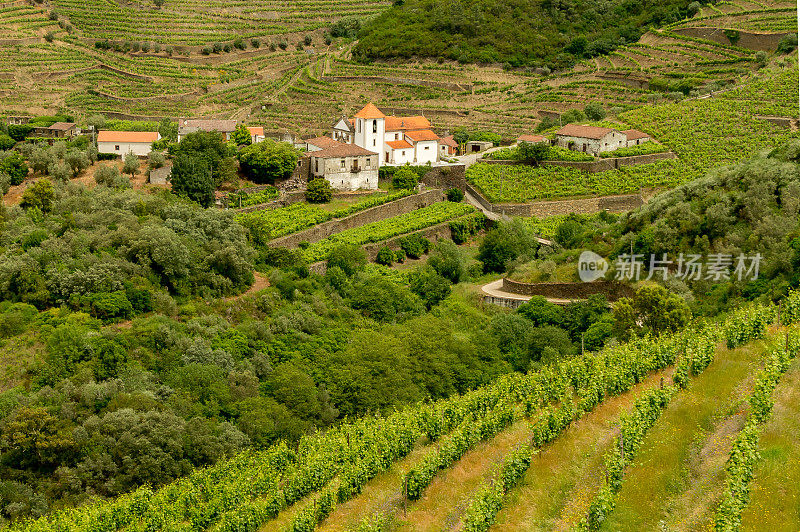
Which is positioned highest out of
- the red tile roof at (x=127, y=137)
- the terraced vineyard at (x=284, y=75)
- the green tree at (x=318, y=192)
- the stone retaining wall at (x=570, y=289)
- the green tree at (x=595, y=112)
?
the terraced vineyard at (x=284, y=75)

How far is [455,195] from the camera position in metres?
59.9

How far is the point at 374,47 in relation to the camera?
8669 centimetres

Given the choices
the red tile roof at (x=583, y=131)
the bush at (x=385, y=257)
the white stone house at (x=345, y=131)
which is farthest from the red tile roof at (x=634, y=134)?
the bush at (x=385, y=257)

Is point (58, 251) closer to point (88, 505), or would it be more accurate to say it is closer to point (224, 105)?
point (88, 505)

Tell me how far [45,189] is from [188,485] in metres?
25.1

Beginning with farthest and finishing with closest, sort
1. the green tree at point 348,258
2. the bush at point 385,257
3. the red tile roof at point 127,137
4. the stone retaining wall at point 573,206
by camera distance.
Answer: the stone retaining wall at point 573,206 < the red tile roof at point 127,137 < the bush at point 385,257 < the green tree at point 348,258

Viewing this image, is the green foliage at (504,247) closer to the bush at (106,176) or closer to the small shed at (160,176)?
the small shed at (160,176)

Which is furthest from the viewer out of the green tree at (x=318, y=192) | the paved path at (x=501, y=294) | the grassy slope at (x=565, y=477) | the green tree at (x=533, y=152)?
the green tree at (x=533, y=152)

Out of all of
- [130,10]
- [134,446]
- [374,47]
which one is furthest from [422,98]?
[134,446]

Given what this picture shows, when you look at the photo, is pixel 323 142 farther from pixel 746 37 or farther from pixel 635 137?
pixel 746 37

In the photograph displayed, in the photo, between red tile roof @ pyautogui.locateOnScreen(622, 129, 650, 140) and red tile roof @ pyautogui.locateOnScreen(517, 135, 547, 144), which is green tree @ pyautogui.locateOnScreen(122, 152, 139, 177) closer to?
red tile roof @ pyautogui.locateOnScreen(517, 135, 547, 144)

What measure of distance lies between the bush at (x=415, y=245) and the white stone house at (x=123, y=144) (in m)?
17.3

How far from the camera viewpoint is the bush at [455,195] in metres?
59.9

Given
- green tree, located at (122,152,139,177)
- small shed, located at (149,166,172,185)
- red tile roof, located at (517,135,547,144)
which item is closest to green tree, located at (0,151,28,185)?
green tree, located at (122,152,139,177)
